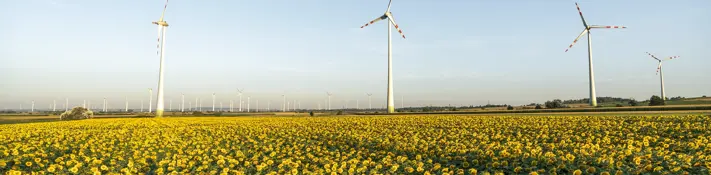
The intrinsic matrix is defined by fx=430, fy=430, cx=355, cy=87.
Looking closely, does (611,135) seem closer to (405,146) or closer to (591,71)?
(405,146)

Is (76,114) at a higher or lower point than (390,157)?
higher

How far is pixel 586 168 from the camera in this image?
11.0 metres

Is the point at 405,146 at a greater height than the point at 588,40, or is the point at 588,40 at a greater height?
the point at 588,40

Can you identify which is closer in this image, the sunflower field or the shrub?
the sunflower field

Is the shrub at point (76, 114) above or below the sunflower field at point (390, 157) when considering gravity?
above

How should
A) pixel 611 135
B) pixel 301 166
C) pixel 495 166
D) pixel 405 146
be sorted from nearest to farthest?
pixel 495 166, pixel 301 166, pixel 405 146, pixel 611 135

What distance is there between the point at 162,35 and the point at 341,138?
215ft

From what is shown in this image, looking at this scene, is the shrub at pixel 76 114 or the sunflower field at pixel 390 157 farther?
the shrub at pixel 76 114

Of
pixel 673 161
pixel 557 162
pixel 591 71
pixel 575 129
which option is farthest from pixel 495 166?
pixel 591 71

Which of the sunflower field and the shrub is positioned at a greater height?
the shrub

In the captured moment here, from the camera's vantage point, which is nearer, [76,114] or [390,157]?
[390,157]

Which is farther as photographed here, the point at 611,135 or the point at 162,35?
the point at 162,35

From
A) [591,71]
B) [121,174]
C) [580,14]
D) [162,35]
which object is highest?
[580,14]

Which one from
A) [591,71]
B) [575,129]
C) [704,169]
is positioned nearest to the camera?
[704,169]
